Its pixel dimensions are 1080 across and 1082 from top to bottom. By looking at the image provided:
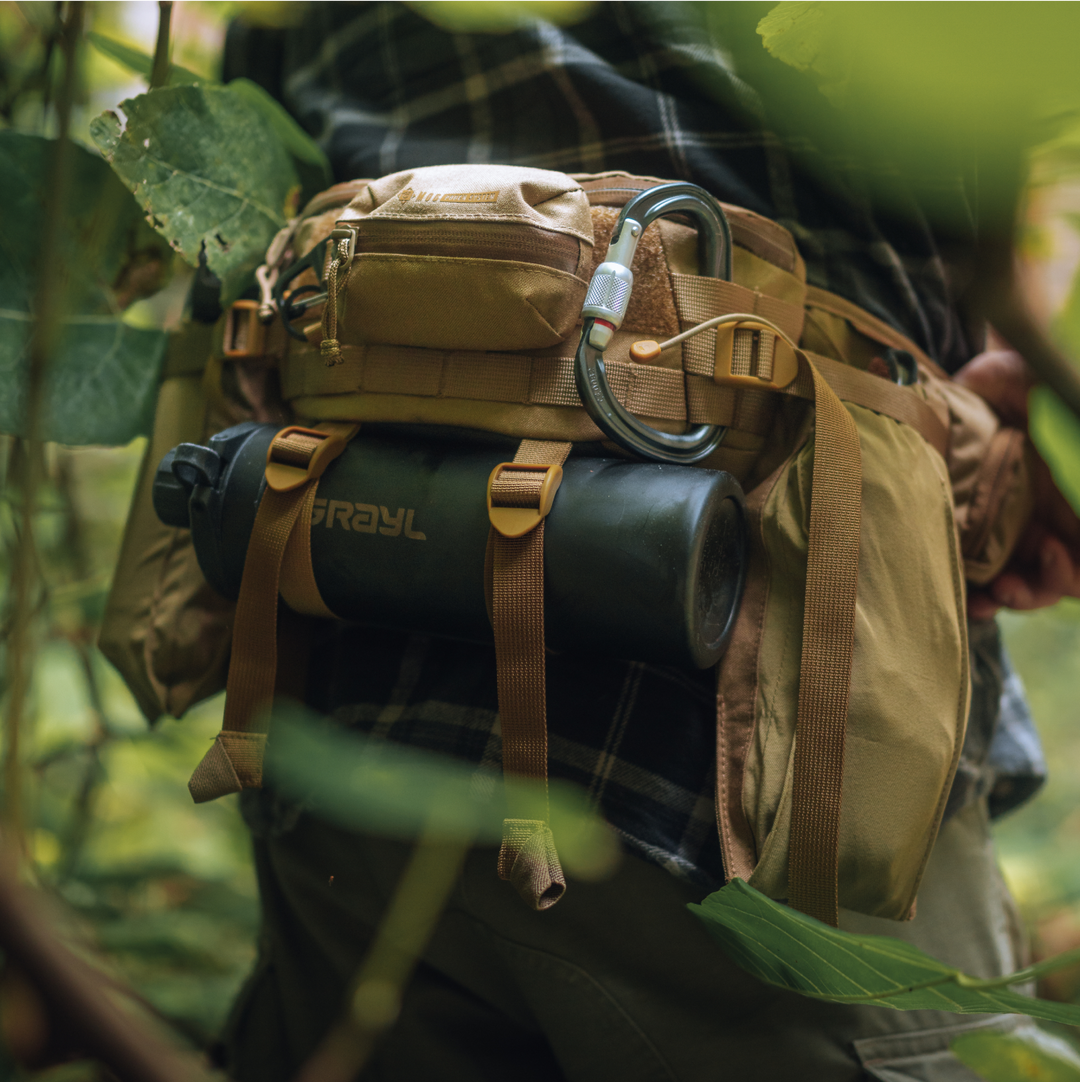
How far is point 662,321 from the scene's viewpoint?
651 millimetres

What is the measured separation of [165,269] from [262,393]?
204mm

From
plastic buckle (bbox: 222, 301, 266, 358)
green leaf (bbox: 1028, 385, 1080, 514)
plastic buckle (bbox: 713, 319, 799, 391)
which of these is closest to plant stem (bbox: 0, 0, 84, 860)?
plastic buckle (bbox: 222, 301, 266, 358)

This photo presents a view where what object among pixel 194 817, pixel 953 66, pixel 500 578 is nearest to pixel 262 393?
pixel 500 578

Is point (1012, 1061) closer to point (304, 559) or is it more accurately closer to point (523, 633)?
point (523, 633)

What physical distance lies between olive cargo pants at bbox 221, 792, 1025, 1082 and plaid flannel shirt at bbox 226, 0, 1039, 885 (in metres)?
0.10

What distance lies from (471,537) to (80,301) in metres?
0.53

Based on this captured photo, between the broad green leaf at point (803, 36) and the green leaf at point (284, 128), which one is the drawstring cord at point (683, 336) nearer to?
the broad green leaf at point (803, 36)

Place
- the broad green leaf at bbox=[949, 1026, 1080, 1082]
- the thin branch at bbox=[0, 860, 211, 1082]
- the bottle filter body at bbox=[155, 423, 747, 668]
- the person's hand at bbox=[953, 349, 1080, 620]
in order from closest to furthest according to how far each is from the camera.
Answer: the thin branch at bbox=[0, 860, 211, 1082] < the broad green leaf at bbox=[949, 1026, 1080, 1082] < the bottle filter body at bbox=[155, 423, 747, 668] < the person's hand at bbox=[953, 349, 1080, 620]

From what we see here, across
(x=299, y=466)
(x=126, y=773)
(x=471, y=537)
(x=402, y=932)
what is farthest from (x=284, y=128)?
(x=126, y=773)

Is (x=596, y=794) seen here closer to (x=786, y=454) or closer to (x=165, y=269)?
(x=786, y=454)

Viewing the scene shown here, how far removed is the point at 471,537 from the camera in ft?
2.02

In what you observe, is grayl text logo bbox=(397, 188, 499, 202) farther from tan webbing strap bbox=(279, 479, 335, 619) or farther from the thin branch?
the thin branch

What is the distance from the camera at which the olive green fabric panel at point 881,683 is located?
0.61 metres

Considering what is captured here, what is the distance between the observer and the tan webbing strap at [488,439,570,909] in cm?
59
